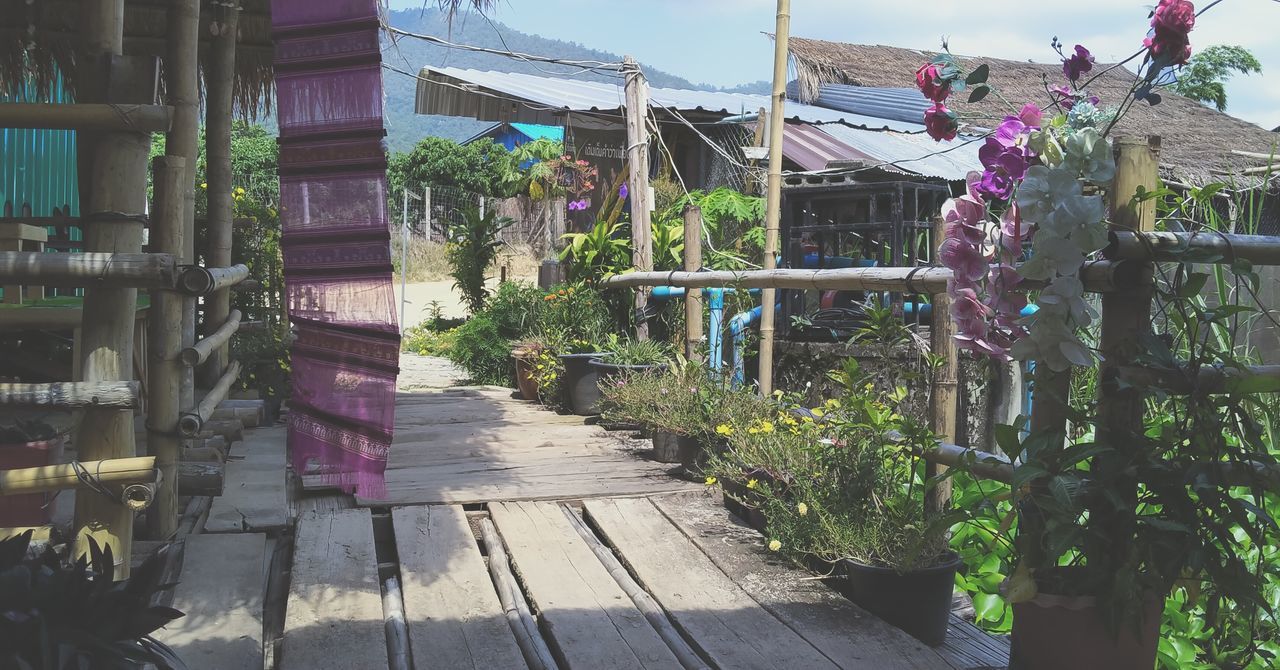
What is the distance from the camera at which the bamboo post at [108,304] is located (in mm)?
2729

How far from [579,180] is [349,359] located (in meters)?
8.53

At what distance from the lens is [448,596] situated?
3.06m

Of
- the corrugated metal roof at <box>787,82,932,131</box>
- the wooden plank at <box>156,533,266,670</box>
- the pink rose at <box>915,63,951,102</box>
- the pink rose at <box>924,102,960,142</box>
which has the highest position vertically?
the corrugated metal roof at <box>787,82,932,131</box>

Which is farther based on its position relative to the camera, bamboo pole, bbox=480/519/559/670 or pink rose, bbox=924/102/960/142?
bamboo pole, bbox=480/519/559/670

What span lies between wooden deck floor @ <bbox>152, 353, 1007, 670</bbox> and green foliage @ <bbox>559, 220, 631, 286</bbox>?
2760mm

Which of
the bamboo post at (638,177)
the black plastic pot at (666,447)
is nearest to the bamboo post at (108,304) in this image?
the black plastic pot at (666,447)

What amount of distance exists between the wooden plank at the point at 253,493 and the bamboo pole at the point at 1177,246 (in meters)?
2.90

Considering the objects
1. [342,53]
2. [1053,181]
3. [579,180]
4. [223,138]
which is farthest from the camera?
[579,180]

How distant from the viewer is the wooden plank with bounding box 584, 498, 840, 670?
105 inches

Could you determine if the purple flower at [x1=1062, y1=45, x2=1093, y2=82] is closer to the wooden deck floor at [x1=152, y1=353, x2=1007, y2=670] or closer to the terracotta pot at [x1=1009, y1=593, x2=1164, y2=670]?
the terracotta pot at [x1=1009, y1=593, x2=1164, y2=670]

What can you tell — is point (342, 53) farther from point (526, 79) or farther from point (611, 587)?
point (526, 79)

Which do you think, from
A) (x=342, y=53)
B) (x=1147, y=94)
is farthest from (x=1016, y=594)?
(x=342, y=53)

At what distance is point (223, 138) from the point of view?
5.16m

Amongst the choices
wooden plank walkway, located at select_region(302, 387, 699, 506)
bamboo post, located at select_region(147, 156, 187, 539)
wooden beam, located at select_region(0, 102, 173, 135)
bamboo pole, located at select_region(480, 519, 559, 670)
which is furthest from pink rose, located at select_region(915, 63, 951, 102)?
wooden plank walkway, located at select_region(302, 387, 699, 506)
